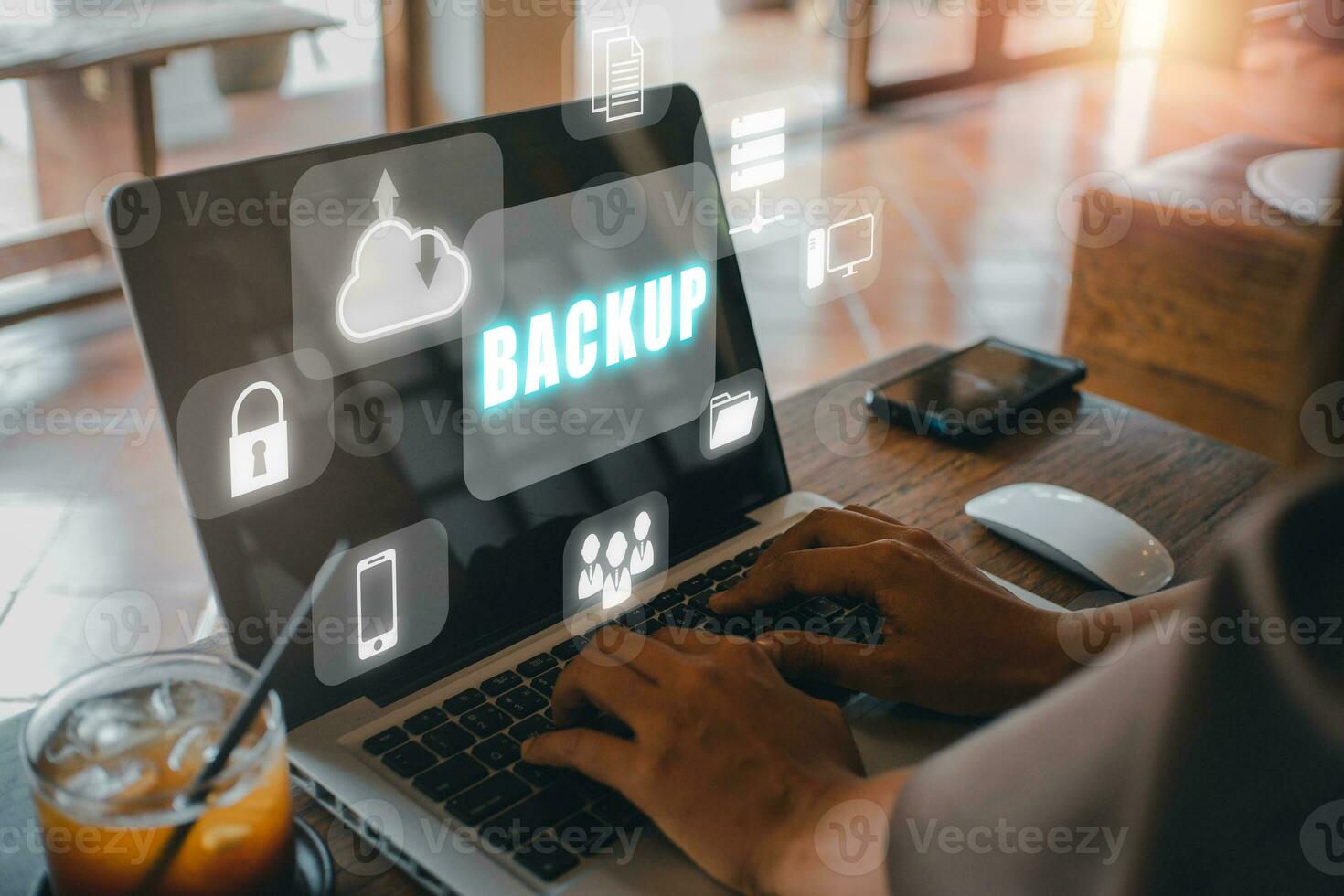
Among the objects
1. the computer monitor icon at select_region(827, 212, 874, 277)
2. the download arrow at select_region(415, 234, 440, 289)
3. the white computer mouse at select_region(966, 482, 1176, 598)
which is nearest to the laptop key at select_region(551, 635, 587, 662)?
the download arrow at select_region(415, 234, 440, 289)

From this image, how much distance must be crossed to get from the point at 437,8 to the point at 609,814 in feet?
8.75

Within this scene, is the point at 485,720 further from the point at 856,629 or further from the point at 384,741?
the point at 856,629

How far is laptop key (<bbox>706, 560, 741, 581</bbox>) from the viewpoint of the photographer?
750 millimetres

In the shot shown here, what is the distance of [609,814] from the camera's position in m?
0.55

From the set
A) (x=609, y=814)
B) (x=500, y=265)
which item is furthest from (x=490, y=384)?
(x=609, y=814)

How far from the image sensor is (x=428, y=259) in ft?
2.07

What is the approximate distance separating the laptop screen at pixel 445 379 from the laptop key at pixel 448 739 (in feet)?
0.16

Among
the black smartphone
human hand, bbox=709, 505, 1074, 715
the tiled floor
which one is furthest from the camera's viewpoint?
the tiled floor

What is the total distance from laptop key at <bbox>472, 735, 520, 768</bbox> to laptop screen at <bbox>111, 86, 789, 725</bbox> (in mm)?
68

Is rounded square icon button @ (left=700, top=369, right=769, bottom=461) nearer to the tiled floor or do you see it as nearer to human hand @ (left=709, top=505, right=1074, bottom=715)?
human hand @ (left=709, top=505, right=1074, bottom=715)

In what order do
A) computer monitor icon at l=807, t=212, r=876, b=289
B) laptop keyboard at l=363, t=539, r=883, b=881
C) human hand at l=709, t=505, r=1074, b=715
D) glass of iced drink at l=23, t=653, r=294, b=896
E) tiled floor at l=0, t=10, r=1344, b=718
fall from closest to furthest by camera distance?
glass of iced drink at l=23, t=653, r=294, b=896 → laptop keyboard at l=363, t=539, r=883, b=881 → human hand at l=709, t=505, r=1074, b=715 → tiled floor at l=0, t=10, r=1344, b=718 → computer monitor icon at l=807, t=212, r=876, b=289

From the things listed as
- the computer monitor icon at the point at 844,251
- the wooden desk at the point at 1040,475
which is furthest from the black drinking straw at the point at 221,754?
the computer monitor icon at the point at 844,251

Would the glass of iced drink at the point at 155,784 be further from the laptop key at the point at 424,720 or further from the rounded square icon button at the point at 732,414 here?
the rounded square icon button at the point at 732,414

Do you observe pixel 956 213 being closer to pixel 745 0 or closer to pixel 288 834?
pixel 745 0
